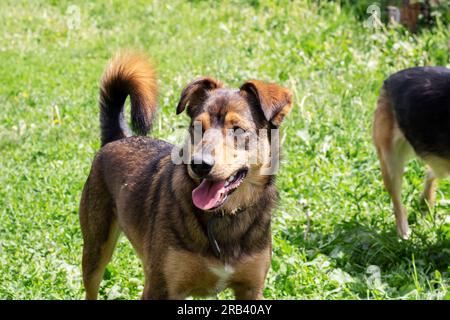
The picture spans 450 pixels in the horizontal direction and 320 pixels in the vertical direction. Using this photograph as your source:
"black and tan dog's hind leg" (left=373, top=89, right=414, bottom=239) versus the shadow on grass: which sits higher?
"black and tan dog's hind leg" (left=373, top=89, right=414, bottom=239)

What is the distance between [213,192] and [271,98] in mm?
659

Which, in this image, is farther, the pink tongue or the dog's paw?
the dog's paw

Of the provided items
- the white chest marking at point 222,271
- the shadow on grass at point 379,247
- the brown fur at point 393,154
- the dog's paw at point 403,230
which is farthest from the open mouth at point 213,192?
the brown fur at point 393,154

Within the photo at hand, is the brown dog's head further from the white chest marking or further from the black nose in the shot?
the white chest marking

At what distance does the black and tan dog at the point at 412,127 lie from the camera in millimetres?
6484

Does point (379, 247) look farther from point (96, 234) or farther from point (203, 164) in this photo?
point (203, 164)

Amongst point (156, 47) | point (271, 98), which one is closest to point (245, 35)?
point (156, 47)

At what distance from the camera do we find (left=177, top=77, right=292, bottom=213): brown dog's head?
4.40 metres

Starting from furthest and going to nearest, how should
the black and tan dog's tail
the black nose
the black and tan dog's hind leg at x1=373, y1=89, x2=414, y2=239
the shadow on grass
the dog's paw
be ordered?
the black and tan dog's hind leg at x1=373, y1=89, x2=414, y2=239, the dog's paw, the shadow on grass, the black and tan dog's tail, the black nose

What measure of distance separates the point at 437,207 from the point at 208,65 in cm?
505

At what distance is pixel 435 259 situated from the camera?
599cm

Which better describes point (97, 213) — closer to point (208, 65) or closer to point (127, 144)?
point (127, 144)

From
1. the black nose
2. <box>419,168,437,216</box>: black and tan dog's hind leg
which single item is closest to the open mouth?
the black nose

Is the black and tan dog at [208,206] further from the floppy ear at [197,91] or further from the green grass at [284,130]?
the green grass at [284,130]
